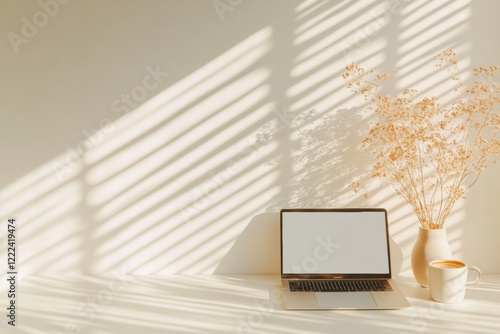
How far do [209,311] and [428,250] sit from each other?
788 millimetres

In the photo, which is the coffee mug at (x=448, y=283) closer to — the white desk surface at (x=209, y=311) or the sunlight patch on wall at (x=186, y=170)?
the white desk surface at (x=209, y=311)

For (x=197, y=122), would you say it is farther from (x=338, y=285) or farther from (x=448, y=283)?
(x=448, y=283)

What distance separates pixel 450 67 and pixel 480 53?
12 cm

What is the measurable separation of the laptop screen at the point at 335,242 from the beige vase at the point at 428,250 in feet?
0.36

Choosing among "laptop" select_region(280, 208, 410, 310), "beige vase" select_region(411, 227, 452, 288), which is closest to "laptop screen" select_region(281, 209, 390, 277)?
"laptop" select_region(280, 208, 410, 310)

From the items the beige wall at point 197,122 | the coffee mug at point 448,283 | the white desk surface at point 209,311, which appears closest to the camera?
the white desk surface at point 209,311

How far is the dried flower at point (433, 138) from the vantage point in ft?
5.94

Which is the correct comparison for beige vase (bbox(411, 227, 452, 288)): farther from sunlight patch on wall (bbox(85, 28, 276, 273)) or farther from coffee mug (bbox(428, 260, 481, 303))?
sunlight patch on wall (bbox(85, 28, 276, 273))

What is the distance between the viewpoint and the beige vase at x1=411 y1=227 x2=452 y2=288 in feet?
5.90

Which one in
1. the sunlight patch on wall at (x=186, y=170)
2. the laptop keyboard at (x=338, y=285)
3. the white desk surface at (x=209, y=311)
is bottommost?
the white desk surface at (x=209, y=311)

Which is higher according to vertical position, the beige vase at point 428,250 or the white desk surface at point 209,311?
the beige vase at point 428,250

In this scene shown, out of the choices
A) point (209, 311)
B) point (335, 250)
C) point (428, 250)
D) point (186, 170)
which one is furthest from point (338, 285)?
point (186, 170)

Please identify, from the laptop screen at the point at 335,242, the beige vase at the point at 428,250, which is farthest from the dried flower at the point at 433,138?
the laptop screen at the point at 335,242

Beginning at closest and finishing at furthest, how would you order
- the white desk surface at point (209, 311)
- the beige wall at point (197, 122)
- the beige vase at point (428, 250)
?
the white desk surface at point (209, 311) → the beige vase at point (428, 250) → the beige wall at point (197, 122)
